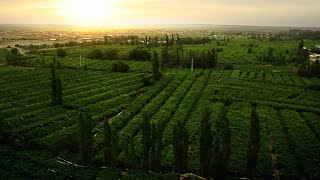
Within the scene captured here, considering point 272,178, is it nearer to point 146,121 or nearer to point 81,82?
point 146,121

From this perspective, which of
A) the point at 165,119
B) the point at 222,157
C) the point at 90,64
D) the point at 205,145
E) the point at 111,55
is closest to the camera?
the point at 222,157

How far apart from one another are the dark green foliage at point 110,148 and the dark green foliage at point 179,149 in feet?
24.8

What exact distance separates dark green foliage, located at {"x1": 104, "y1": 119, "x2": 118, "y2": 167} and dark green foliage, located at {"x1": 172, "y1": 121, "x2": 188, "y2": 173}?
7.56 m

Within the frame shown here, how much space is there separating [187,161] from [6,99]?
145 feet

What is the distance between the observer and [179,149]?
144 ft

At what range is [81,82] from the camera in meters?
95.7

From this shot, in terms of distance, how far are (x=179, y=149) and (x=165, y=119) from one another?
67.2 feet

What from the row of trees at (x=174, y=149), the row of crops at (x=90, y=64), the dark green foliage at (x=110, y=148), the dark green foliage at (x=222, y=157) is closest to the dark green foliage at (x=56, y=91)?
the row of trees at (x=174, y=149)

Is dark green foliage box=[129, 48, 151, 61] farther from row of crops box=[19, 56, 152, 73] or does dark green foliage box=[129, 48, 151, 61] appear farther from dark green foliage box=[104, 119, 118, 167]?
dark green foliage box=[104, 119, 118, 167]

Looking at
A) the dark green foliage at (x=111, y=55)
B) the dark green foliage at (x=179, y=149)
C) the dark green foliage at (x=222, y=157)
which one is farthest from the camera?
the dark green foliage at (x=111, y=55)

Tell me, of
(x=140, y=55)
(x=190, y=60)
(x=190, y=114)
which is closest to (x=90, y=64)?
(x=140, y=55)

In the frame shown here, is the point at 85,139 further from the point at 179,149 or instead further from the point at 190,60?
the point at 190,60

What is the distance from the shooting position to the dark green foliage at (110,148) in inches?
1767

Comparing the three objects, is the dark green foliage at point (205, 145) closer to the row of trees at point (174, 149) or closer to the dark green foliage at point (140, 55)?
the row of trees at point (174, 149)
